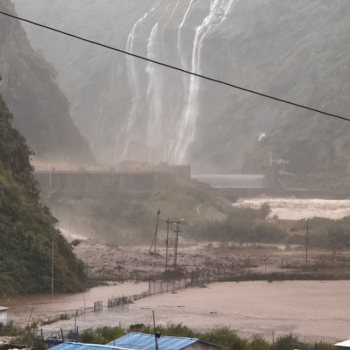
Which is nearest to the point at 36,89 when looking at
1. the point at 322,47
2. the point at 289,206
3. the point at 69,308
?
the point at 289,206

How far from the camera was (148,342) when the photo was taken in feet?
66.5

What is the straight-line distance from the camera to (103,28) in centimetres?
15250

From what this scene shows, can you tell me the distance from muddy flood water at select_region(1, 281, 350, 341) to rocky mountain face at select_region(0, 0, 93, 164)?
53.7 meters

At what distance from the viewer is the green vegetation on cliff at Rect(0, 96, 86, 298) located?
131 ft

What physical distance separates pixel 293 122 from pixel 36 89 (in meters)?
42.1

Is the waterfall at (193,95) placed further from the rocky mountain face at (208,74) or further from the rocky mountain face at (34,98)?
the rocky mountain face at (34,98)

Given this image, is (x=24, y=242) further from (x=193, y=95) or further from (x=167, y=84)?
(x=167, y=84)

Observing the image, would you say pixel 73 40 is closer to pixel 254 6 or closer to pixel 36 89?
pixel 254 6

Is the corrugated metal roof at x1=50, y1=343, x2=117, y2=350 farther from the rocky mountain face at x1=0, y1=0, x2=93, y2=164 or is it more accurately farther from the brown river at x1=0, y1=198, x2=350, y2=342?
the rocky mountain face at x1=0, y1=0, x2=93, y2=164

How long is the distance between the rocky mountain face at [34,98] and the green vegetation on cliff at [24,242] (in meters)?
49.7

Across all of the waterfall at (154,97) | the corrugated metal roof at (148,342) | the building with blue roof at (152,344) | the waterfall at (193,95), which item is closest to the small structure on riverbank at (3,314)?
the building with blue roof at (152,344)

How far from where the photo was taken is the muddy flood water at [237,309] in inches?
1304

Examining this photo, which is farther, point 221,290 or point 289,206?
point 289,206

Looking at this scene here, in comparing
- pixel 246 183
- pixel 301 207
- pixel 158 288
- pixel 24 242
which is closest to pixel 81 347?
pixel 24 242
